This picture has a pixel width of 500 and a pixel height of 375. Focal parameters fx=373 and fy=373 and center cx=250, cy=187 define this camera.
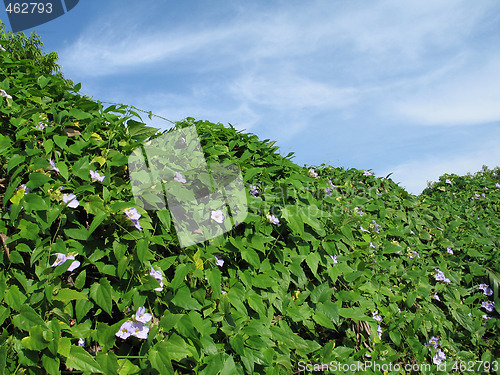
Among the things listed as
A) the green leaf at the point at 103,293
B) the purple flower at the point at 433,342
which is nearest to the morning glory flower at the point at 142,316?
the green leaf at the point at 103,293

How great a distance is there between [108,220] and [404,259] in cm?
298

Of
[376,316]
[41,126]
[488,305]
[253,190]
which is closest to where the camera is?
[41,126]

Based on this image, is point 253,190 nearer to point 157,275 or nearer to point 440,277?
point 157,275

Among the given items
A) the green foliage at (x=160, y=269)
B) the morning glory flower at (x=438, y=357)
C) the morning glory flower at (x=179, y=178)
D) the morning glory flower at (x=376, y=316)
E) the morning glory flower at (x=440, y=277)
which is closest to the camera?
the green foliage at (x=160, y=269)

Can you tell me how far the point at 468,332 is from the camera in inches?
150

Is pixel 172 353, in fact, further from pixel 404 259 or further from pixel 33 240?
pixel 404 259

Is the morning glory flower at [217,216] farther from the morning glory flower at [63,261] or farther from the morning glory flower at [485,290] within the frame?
the morning glory flower at [485,290]

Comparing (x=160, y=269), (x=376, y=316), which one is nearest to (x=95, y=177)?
(x=160, y=269)

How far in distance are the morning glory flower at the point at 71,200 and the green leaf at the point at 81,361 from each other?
0.63 metres

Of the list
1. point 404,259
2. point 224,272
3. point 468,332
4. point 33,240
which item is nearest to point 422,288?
point 404,259

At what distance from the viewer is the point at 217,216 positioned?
219 cm

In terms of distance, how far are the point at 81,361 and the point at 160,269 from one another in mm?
517

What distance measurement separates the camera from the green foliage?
169cm

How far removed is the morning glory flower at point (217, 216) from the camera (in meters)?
2.17
